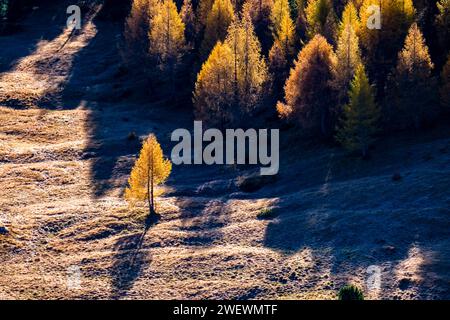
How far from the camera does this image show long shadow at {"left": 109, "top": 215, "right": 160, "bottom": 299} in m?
48.2

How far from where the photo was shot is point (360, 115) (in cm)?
6481

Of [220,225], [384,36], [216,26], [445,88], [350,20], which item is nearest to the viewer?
[220,225]

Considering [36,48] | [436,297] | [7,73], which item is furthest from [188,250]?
[36,48]

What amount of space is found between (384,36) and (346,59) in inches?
363

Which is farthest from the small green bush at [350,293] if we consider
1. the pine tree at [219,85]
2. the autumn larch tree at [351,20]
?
the autumn larch tree at [351,20]

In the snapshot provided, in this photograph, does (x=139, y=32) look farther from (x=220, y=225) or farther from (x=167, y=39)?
(x=220, y=225)

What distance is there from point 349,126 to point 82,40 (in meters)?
69.0

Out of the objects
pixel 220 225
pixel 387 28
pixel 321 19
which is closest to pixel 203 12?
pixel 321 19

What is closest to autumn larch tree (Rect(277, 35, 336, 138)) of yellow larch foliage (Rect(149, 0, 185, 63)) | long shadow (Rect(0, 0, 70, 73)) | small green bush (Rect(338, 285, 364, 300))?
yellow larch foliage (Rect(149, 0, 185, 63))

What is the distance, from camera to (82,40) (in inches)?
4628

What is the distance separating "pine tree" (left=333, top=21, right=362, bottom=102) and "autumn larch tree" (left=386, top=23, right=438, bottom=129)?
192 inches

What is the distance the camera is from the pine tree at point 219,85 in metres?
76.4

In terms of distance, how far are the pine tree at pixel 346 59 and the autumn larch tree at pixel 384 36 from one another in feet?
19.6

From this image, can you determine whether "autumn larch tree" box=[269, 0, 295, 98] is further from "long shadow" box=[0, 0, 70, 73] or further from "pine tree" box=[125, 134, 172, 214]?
"long shadow" box=[0, 0, 70, 73]
